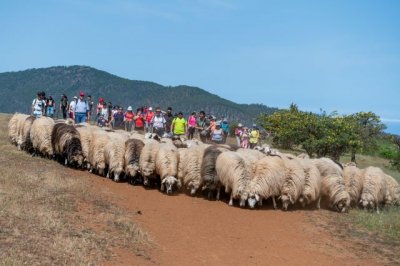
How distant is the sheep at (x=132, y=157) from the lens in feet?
45.0

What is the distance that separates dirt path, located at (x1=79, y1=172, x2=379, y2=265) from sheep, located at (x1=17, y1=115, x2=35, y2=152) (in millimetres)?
5112

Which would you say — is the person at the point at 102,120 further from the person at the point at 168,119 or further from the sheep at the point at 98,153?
the sheep at the point at 98,153

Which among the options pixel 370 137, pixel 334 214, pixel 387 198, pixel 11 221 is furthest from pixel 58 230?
pixel 370 137

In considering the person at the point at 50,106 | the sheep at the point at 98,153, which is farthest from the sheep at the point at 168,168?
the person at the point at 50,106

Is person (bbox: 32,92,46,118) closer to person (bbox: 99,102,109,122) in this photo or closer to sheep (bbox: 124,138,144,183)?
person (bbox: 99,102,109,122)

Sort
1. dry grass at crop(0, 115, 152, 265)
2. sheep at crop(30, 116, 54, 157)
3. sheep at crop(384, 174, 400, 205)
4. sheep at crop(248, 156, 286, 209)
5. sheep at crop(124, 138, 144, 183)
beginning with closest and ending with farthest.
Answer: dry grass at crop(0, 115, 152, 265), sheep at crop(248, 156, 286, 209), sheep at crop(124, 138, 144, 183), sheep at crop(384, 174, 400, 205), sheep at crop(30, 116, 54, 157)

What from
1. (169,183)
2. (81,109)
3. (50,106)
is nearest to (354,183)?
(169,183)

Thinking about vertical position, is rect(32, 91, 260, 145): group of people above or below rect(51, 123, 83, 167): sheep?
above

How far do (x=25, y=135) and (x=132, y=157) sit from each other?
5.37m

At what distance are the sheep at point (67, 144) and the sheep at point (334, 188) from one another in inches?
295

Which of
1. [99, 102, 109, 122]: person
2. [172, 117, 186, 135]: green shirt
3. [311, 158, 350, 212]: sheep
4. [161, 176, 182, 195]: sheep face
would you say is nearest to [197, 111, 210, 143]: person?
[172, 117, 186, 135]: green shirt

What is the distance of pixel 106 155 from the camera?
14445 mm

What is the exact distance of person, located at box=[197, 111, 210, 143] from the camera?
69.5ft

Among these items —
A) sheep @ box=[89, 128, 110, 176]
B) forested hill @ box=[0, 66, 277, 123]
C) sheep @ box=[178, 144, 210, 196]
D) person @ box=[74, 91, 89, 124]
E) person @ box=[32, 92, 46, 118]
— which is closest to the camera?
sheep @ box=[178, 144, 210, 196]
